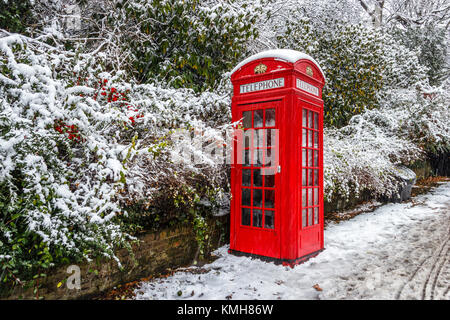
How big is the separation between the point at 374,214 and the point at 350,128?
289cm

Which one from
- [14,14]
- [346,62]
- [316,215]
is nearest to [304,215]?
[316,215]

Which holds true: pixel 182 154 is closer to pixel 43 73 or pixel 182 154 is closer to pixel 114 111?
pixel 114 111

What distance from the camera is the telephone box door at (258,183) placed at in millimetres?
4195

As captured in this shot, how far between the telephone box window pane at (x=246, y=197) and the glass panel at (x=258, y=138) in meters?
0.67

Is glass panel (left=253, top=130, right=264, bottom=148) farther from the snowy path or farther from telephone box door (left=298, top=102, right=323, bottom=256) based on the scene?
the snowy path

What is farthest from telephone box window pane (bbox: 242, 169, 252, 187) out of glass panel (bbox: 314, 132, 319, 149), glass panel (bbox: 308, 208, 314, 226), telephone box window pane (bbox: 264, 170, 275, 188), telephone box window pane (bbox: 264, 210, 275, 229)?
glass panel (bbox: 314, 132, 319, 149)

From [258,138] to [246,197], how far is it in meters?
0.88

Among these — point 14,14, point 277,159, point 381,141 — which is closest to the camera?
point 277,159

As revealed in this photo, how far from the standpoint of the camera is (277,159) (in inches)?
164

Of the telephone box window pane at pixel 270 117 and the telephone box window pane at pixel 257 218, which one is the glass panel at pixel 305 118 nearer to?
the telephone box window pane at pixel 270 117

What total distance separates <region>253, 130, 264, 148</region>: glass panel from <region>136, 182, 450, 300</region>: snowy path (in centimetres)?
164

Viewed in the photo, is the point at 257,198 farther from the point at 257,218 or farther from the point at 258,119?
the point at 258,119

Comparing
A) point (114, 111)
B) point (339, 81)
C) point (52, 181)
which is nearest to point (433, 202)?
point (339, 81)

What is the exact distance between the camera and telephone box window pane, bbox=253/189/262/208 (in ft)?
14.2
